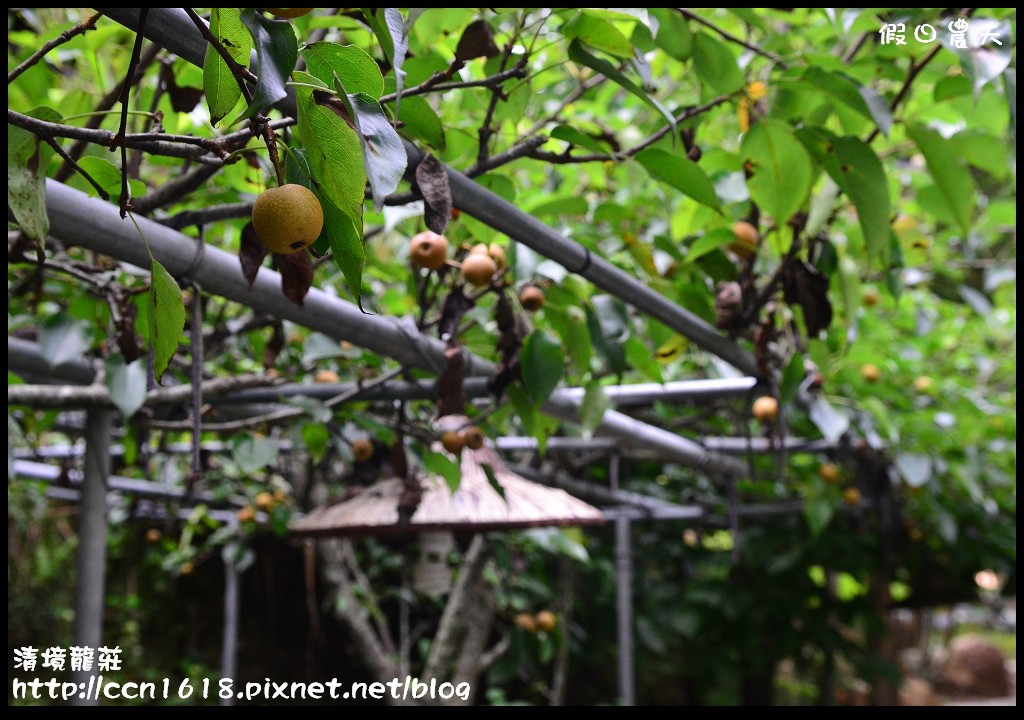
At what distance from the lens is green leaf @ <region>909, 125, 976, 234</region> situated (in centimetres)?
111

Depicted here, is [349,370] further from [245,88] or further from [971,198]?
[245,88]

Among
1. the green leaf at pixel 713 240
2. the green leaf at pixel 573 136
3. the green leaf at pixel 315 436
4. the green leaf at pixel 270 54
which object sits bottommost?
the green leaf at pixel 315 436

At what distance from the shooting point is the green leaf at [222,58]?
507 millimetres

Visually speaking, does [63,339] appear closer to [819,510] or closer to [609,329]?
[609,329]

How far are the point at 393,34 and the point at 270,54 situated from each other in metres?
0.09

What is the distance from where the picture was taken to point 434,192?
69cm

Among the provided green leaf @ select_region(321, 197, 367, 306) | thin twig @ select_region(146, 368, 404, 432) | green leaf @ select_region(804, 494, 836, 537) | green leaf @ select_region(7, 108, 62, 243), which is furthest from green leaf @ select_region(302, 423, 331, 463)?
green leaf @ select_region(804, 494, 836, 537)

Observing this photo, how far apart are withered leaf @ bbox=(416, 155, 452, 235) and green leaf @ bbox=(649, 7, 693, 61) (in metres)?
0.43

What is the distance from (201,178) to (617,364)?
0.63 meters

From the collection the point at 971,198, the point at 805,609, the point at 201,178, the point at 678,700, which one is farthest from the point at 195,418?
the point at 678,700

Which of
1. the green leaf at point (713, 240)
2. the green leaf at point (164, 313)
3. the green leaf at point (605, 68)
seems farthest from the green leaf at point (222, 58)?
the green leaf at point (713, 240)

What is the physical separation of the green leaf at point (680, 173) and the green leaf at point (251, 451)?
2.51 ft

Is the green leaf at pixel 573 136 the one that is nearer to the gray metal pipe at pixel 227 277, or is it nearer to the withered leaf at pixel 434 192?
the withered leaf at pixel 434 192

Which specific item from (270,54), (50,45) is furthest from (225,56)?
(50,45)
